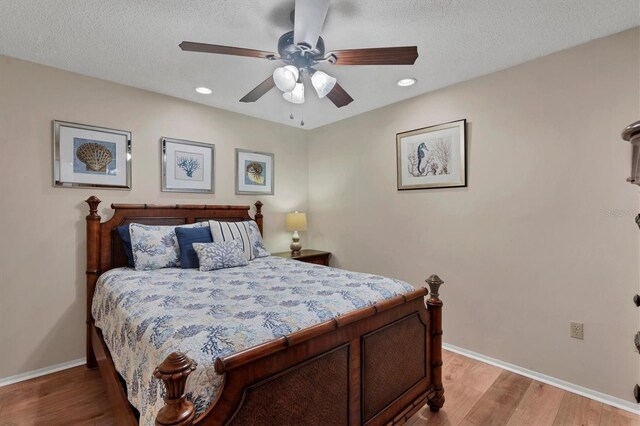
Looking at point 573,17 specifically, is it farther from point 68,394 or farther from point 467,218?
point 68,394

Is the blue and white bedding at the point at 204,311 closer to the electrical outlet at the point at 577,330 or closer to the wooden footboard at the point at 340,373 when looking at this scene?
the wooden footboard at the point at 340,373

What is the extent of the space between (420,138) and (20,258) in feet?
11.7

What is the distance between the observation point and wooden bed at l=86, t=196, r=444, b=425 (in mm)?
1018

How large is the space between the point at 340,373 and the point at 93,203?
247 cm

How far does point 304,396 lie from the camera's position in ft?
4.09

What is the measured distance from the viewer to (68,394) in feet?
7.20

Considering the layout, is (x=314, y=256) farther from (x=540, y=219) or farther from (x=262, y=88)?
(x=540, y=219)

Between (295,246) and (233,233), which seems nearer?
(233,233)

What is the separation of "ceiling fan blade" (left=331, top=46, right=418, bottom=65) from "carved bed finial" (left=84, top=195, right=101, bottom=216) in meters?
2.27

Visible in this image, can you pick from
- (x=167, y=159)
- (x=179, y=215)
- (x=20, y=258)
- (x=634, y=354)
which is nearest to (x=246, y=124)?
(x=167, y=159)

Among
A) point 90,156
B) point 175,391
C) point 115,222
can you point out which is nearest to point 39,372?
point 115,222

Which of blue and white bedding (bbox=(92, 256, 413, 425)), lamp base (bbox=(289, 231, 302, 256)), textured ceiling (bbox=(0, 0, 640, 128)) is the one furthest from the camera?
lamp base (bbox=(289, 231, 302, 256))

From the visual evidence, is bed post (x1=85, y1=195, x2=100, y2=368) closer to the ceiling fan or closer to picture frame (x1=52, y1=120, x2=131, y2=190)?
picture frame (x1=52, y1=120, x2=131, y2=190)

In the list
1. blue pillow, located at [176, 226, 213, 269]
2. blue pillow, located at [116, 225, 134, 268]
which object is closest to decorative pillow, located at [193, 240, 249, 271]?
blue pillow, located at [176, 226, 213, 269]
